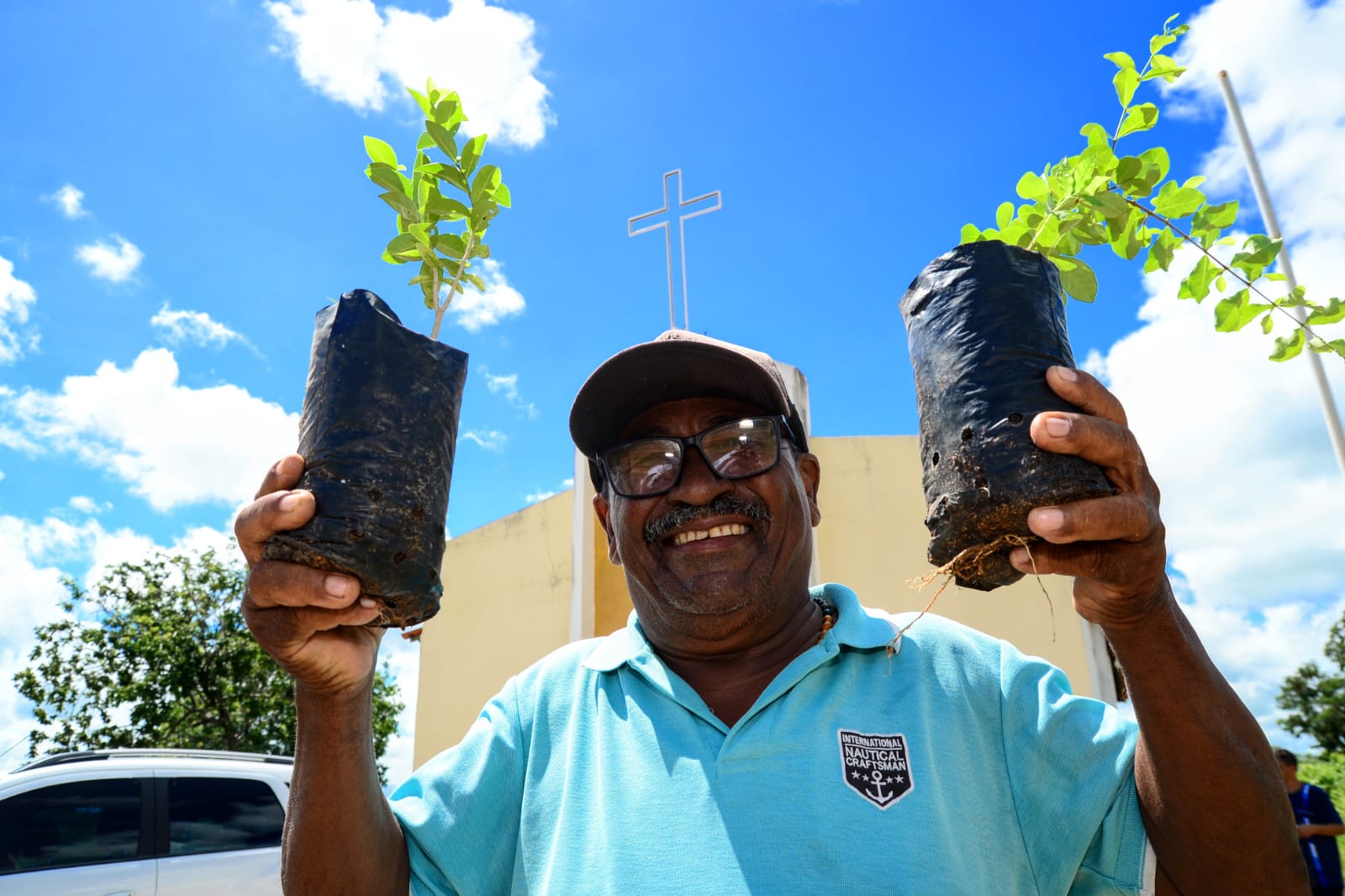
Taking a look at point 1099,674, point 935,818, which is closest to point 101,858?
point 935,818

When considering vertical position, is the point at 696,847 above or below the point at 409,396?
below

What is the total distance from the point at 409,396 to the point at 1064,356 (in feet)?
4.18

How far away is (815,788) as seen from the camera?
1.66m

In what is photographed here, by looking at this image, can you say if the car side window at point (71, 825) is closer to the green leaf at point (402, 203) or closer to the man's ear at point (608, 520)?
the man's ear at point (608, 520)

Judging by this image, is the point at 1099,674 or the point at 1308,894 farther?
the point at 1099,674

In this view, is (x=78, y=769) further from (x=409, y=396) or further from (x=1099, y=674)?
(x=1099, y=674)

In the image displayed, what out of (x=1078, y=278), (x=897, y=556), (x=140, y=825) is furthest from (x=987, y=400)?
(x=140, y=825)

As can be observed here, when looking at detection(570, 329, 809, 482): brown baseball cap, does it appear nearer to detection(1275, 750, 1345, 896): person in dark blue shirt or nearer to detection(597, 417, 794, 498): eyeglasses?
detection(597, 417, 794, 498): eyeglasses

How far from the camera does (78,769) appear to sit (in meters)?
5.88

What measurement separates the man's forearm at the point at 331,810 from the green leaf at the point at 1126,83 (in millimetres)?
2020

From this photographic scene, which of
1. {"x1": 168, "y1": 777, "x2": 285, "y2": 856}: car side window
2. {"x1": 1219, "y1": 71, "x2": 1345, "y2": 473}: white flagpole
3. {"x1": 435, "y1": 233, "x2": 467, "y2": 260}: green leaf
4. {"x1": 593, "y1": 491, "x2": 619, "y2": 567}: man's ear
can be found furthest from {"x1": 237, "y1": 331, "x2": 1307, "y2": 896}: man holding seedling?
{"x1": 1219, "y1": 71, "x2": 1345, "y2": 473}: white flagpole

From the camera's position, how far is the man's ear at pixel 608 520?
2.27 metres

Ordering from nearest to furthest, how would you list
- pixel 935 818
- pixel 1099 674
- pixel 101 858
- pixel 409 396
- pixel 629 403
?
1. pixel 935 818
2. pixel 409 396
3. pixel 629 403
4. pixel 101 858
5. pixel 1099 674

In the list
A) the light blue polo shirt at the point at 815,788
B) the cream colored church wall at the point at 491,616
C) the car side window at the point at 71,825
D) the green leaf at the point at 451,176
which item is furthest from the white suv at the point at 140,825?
the green leaf at the point at 451,176
